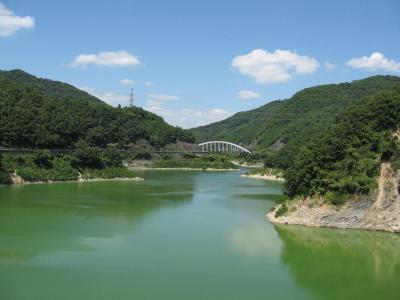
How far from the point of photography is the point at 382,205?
967 inches

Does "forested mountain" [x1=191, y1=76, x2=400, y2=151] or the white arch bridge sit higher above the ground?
"forested mountain" [x1=191, y1=76, x2=400, y2=151]

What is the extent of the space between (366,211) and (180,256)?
10.7 meters

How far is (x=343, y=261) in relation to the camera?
64.3 ft

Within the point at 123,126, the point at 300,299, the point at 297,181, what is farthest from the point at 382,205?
the point at 123,126

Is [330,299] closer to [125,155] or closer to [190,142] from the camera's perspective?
[125,155]

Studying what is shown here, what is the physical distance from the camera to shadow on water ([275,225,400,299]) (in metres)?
16.2

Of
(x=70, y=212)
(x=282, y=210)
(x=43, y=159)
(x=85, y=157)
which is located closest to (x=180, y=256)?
(x=282, y=210)

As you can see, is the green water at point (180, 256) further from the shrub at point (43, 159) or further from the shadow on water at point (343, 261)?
the shrub at point (43, 159)

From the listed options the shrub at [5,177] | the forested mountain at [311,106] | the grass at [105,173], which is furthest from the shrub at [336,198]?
the forested mountain at [311,106]

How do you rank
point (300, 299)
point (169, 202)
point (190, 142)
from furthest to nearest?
1. point (190, 142)
2. point (169, 202)
3. point (300, 299)

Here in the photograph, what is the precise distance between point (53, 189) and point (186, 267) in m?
28.6

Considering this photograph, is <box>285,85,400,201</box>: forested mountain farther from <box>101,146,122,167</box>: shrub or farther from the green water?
<box>101,146,122,167</box>: shrub

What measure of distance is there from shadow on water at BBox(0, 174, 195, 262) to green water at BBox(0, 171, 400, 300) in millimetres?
62

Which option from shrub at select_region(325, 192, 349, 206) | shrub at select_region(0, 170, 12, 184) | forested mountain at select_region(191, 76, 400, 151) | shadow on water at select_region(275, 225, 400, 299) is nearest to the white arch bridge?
forested mountain at select_region(191, 76, 400, 151)
